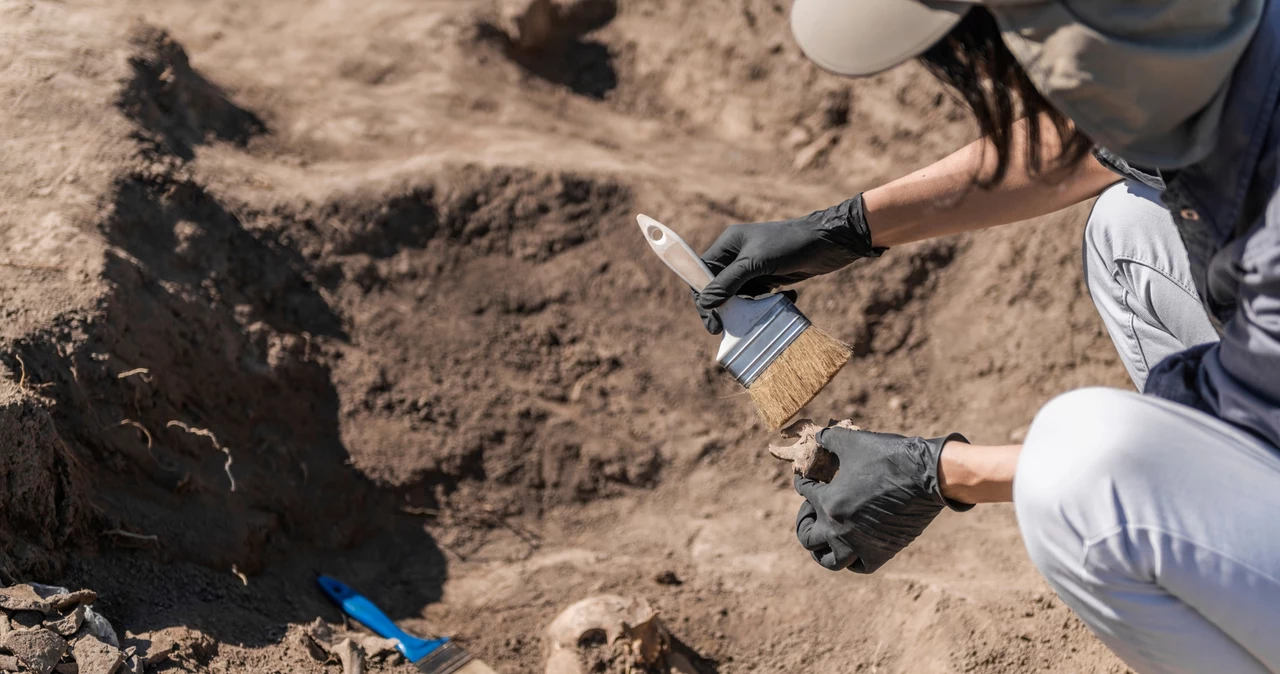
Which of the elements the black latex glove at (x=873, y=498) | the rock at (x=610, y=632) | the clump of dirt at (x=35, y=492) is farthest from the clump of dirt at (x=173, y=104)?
the black latex glove at (x=873, y=498)

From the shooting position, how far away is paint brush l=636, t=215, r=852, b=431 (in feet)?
7.04

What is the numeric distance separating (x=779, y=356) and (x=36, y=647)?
5.04 feet

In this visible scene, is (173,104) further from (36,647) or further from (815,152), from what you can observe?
(815,152)

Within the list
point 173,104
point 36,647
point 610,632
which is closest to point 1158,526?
point 610,632

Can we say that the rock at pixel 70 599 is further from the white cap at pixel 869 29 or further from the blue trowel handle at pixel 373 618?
the white cap at pixel 869 29

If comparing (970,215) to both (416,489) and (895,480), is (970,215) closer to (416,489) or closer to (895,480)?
(895,480)

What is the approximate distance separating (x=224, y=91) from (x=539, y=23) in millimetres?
1625

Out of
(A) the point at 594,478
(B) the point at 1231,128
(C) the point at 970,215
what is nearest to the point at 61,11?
(A) the point at 594,478

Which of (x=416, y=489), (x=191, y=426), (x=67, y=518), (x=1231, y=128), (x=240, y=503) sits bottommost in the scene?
(x=416, y=489)

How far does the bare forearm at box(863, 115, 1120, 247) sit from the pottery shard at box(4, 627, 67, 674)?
1.84m

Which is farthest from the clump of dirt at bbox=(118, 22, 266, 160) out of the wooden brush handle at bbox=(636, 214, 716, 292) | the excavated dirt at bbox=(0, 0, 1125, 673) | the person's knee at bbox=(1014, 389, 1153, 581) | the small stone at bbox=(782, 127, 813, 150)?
the person's knee at bbox=(1014, 389, 1153, 581)

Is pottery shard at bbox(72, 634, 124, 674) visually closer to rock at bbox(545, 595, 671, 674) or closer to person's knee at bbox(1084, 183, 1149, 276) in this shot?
rock at bbox(545, 595, 671, 674)

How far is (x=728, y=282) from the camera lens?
220 centimetres

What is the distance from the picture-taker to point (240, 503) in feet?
9.38
